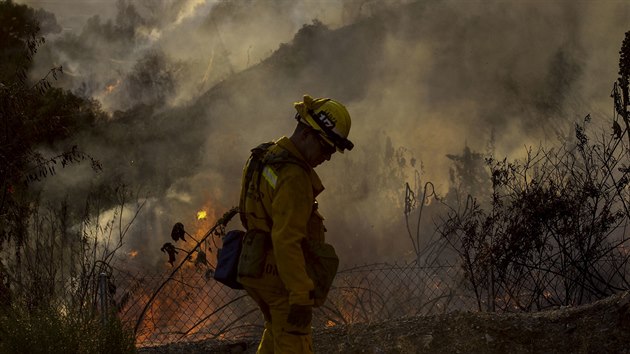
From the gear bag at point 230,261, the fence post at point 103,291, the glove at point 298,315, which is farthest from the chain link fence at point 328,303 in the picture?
the glove at point 298,315

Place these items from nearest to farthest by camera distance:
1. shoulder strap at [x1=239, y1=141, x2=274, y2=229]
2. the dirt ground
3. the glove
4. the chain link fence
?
the glove → shoulder strap at [x1=239, y1=141, x2=274, y2=229] → the dirt ground → the chain link fence

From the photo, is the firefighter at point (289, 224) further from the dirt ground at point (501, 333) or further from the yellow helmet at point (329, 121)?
the dirt ground at point (501, 333)

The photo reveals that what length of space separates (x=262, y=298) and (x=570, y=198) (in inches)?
154

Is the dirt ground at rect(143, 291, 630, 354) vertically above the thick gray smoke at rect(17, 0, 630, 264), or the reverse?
the thick gray smoke at rect(17, 0, 630, 264)

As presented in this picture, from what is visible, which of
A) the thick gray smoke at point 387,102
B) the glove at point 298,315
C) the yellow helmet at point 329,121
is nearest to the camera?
the glove at point 298,315

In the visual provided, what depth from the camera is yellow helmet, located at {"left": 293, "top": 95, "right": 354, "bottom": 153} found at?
11.3ft

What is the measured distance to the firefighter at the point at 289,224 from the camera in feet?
10.8

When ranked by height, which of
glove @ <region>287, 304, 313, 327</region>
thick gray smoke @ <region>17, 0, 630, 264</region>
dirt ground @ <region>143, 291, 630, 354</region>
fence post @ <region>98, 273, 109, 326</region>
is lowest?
glove @ <region>287, 304, 313, 327</region>

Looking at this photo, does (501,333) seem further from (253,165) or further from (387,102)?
(387,102)

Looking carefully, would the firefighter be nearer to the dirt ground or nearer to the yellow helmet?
the yellow helmet

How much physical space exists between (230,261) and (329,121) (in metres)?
0.86

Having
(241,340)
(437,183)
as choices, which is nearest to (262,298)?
(241,340)

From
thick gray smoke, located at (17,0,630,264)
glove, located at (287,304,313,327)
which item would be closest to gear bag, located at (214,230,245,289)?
glove, located at (287,304,313,327)

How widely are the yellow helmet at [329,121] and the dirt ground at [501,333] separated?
247cm
